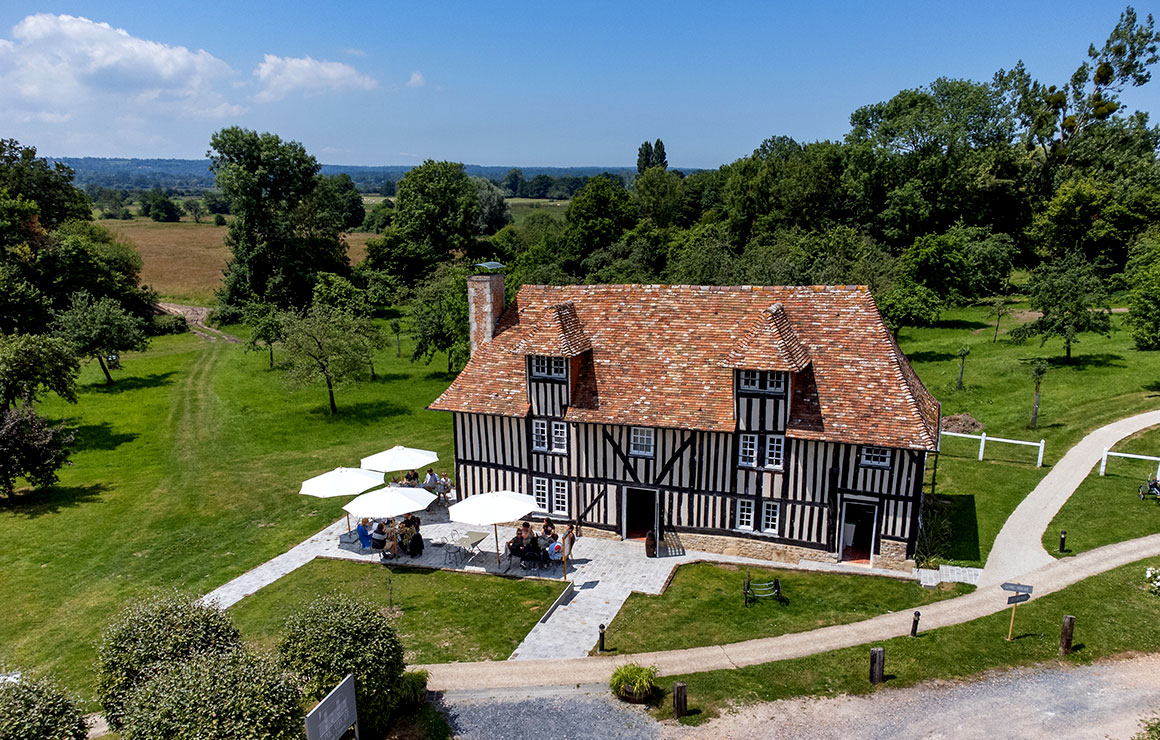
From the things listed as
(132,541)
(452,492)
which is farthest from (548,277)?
(132,541)

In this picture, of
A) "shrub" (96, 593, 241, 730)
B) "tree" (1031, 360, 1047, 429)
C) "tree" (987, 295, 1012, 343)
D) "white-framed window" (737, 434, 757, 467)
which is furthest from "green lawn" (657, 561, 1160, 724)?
"tree" (987, 295, 1012, 343)

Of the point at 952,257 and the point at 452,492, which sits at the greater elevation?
the point at 952,257

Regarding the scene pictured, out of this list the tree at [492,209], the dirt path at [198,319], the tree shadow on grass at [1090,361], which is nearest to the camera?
the tree shadow on grass at [1090,361]

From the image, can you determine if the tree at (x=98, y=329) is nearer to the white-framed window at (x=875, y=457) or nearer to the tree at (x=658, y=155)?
the white-framed window at (x=875, y=457)

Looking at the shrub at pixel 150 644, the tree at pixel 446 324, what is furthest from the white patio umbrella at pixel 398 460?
the tree at pixel 446 324

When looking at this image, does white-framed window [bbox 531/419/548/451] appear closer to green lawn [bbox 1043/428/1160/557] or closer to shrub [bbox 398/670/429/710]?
shrub [bbox 398/670/429/710]

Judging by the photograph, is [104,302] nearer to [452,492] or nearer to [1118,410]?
[452,492]
